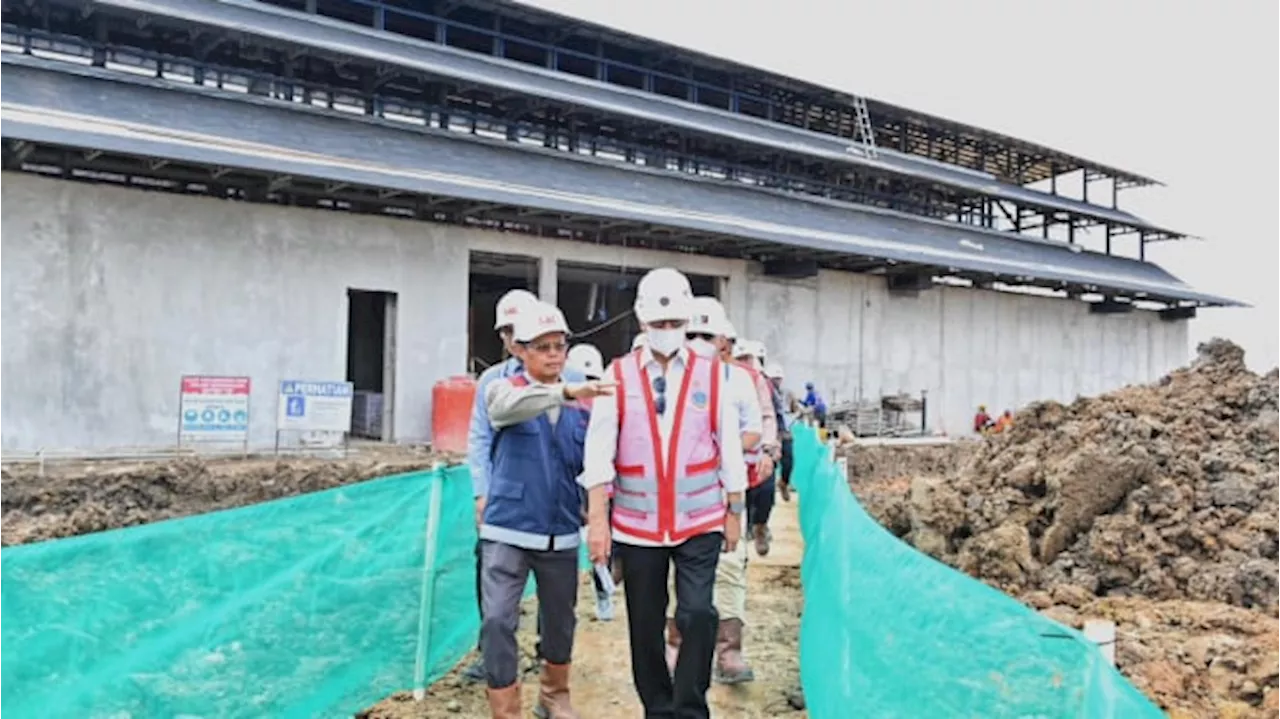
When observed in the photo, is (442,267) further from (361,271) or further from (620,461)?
(620,461)

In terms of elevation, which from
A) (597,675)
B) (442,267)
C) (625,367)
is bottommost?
(597,675)

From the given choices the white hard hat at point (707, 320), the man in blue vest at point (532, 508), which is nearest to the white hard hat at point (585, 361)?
the white hard hat at point (707, 320)

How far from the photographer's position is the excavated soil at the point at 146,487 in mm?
10330

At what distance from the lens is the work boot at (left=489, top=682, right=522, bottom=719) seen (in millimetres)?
3793

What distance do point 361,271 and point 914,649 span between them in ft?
45.9

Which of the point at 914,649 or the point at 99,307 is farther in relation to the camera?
the point at 99,307

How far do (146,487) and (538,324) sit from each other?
8.86 metres

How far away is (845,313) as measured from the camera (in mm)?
22109

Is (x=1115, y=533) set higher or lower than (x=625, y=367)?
lower

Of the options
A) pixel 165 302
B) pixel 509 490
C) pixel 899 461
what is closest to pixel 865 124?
pixel 899 461

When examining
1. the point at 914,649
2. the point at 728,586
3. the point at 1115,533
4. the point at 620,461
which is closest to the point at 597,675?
the point at 728,586

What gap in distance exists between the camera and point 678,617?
3.62 metres

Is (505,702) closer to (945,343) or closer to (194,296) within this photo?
(194,296)

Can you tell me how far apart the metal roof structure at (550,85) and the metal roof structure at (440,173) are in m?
1.15
